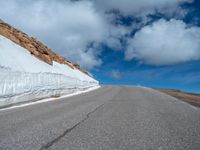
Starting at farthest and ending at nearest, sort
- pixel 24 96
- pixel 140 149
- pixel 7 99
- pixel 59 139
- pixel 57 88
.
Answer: pixel 57 88 → pixel 24 96 → pixel 7 99 → pixel 59 139 → pixel 140 149

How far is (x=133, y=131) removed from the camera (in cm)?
595

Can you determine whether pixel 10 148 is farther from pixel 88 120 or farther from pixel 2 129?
pixel 88 120

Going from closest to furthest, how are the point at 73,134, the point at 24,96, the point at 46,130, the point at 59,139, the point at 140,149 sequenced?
1. the point at 140,149
2. the point at 59,139
3. the point at 73,134
4. the point at 46,130
5. the point at 24,96

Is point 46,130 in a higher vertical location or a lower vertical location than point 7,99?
lower

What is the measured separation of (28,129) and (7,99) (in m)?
7.15

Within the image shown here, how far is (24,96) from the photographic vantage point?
1445cm

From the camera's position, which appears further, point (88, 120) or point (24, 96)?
point (24, 96)

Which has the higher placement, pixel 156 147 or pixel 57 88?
pixel 57 88

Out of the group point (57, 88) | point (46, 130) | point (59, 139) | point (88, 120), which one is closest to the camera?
point (59, 139)

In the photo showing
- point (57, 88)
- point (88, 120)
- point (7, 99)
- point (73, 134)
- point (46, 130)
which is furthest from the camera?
point (57, 88)

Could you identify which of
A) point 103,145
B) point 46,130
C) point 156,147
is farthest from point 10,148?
point 156,147

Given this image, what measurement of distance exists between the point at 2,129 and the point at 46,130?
1.34 metres

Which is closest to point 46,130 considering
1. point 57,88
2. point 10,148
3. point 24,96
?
point 10,148

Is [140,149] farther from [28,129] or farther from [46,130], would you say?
[28,129]
